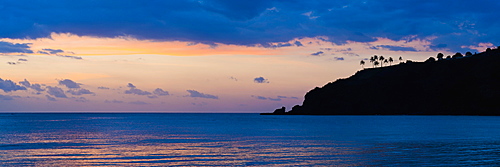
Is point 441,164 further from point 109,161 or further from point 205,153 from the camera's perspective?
point 109,161

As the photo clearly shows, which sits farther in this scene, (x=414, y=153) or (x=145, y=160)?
(x=414, y=153)

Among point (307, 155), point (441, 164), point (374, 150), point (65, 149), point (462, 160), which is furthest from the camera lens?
point (65, 149)

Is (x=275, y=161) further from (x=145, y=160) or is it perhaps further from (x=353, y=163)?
(x=145, y=160)

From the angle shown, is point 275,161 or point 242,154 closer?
point 275,161

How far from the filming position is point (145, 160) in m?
42.3

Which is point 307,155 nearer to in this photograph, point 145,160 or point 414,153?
point 414,153

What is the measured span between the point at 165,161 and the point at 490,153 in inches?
1154

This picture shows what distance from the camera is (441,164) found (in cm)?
3831


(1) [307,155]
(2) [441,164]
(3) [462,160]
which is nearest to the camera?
(2) [441,164]

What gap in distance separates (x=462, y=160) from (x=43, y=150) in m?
40.3

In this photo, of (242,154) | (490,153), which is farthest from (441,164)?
(242,154)

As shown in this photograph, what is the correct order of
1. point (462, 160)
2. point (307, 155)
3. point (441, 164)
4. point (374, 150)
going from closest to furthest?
point (441, 164), point (462, 160), point (307, 155), point (374, 150)

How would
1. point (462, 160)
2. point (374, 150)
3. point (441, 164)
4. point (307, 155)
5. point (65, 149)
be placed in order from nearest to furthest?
point (441, 164)
point (462, 160)
point (307, 155)
point (374, 150)
point (65, 149)

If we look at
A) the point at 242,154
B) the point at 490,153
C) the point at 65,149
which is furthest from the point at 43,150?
the point at 490,153
